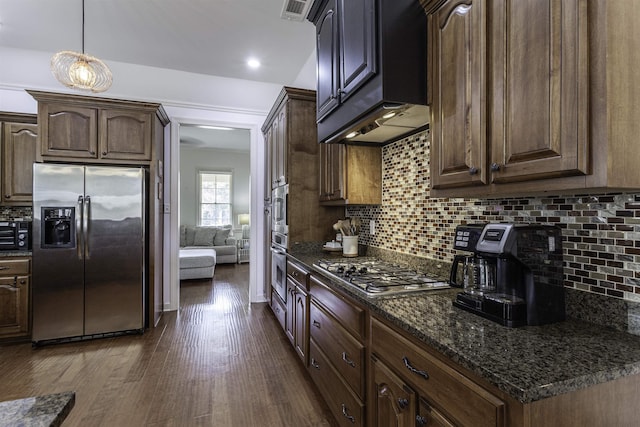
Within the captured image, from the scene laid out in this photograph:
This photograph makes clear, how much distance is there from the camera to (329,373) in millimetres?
1892

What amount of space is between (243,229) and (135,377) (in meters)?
5.60

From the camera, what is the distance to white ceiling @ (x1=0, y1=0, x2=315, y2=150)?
9.30 ft

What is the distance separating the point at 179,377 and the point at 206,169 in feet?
20.9

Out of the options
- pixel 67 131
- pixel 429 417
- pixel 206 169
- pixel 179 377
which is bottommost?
pixel 179 377

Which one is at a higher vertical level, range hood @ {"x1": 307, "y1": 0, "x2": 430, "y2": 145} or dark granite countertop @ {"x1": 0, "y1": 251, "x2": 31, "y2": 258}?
range hood @ {"x1": 307, "y1": 0, "x2": 430, "y2": 145}

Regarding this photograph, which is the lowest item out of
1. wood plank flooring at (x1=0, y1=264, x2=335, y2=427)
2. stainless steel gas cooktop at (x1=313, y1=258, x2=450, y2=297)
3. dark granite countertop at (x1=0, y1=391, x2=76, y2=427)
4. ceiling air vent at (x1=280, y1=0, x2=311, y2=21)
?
wood plank flooring at (x1=0, y1=264, x2=335, y2=427)

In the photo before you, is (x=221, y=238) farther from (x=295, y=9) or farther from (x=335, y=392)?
(x=335, y=392)

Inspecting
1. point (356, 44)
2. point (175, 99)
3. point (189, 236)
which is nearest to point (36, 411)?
point (356, 44)

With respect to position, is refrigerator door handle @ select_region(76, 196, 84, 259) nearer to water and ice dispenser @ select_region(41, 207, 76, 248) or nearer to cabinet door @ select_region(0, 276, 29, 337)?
water and ice dispenser @ select_region(41, 207, 76, 248)

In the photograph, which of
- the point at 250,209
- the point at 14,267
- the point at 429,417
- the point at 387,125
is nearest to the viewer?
the point at 429,417

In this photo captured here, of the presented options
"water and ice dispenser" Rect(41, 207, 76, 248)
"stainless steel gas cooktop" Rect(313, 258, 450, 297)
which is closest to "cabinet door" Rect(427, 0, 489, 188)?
"stainless steel gas cooktop" Rect(313, 258, 450, 297)

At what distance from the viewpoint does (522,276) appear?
111cm

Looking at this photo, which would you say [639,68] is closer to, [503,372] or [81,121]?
[503,372]

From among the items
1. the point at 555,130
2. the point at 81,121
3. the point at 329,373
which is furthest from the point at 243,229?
the point at 555,130
